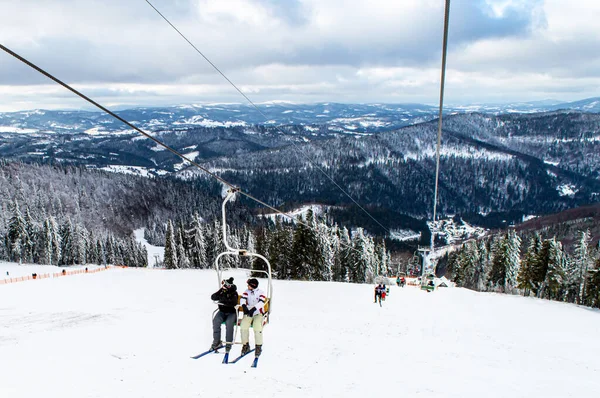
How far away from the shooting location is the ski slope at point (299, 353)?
28.4 ft

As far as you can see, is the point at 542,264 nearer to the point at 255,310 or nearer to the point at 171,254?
the point at 255,310

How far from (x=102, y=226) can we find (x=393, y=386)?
706 feet

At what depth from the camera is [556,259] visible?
2053 inches

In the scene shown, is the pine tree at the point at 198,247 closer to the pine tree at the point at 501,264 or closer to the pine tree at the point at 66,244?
the pine tree at the point at 66,244

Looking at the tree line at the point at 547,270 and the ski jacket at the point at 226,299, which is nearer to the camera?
the ski jacket at the point at 226,299

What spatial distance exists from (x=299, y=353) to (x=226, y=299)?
283cm

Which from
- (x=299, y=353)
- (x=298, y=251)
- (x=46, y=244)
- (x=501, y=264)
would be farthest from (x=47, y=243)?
(x=299, y=353)

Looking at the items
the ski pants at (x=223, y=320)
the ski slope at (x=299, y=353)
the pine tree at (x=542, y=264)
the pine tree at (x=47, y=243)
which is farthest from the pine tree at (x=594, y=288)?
the pine tree at (x=47, y=243)

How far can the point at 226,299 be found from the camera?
10.9 m

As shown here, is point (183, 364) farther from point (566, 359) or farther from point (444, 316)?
point (444, 316)

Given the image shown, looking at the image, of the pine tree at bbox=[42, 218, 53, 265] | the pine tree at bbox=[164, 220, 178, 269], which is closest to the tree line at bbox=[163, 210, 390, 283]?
the pine tree at bbox=[164, 220, 178, 269]

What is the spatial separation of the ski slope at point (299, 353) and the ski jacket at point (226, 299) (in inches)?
51.6

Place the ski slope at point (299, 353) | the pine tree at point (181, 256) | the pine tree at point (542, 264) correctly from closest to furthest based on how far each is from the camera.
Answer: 1. the ski slope at point (299, 353)
2. the pine tree at point (542, 264)
3. the pine tree at point (181, 256)

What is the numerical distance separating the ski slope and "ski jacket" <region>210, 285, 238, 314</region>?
1.31m
